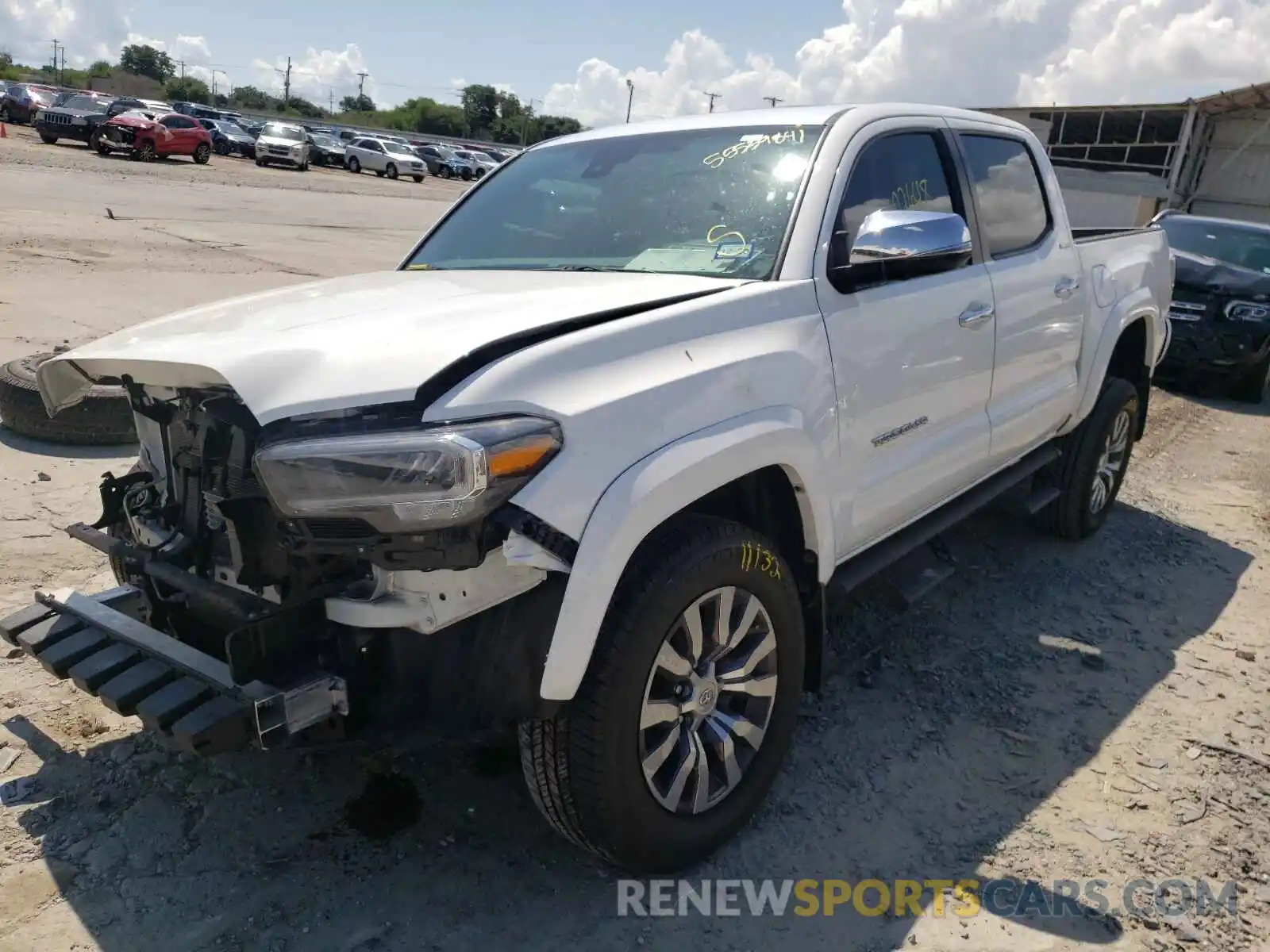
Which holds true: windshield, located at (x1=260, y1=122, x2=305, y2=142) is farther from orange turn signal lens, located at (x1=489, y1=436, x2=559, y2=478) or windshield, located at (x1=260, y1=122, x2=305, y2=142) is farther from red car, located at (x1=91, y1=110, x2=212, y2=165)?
orange turn signal lens, located at (x1=489, y1=436, x2=559, y2=478)

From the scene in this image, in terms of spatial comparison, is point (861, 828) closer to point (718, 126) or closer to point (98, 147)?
point (718, 126)

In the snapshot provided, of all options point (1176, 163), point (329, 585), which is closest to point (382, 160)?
point (1176, 163)

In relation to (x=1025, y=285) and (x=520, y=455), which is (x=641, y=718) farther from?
(x=1025, y=285)

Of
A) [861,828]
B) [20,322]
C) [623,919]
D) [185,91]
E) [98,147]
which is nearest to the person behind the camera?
[623,919]

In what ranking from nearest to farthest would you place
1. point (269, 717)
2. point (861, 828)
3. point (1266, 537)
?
1. point (269, 717)
2. point (861, 828)
3. point (1266, 537)

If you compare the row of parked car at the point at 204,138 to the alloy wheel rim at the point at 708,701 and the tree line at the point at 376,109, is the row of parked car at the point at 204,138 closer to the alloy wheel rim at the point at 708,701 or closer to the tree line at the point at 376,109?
the alloy wheel rim at the point at 708,701

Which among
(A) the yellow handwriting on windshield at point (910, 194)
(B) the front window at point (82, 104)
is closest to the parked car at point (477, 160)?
(B) the front window at point (82, 104)

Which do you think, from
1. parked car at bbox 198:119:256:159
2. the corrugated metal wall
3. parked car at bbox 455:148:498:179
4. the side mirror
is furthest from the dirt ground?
parked car at bbox 455:148:498:179

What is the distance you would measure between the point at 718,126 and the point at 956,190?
0.99 metres

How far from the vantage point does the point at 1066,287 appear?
14.2ft

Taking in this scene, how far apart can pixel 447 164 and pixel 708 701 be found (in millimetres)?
49173

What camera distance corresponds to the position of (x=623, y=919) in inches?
98.5

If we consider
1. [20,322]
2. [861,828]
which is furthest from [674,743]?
[20,322]

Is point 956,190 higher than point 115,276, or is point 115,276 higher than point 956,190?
point 956,190
